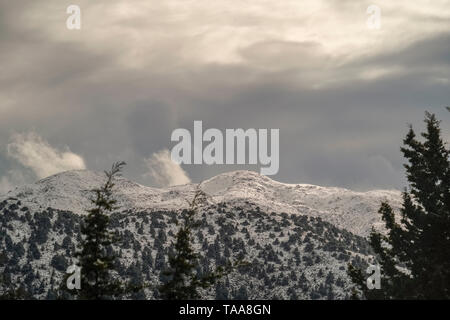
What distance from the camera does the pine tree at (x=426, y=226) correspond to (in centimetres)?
3844

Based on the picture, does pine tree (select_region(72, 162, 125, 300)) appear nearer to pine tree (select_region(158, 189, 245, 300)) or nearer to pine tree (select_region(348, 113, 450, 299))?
pine tree (select_region(158, 189, 245, 300))

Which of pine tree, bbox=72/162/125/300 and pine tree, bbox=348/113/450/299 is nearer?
pine tree, bbox=72/162/125/300

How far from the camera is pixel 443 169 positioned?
1592 inches

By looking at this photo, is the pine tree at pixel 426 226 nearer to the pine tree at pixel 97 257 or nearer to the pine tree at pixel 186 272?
the pine tree at pixel 186 272

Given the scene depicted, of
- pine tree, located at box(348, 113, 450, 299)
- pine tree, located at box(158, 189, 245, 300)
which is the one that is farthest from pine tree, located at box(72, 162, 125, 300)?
pine tree, located at box(348, 113, 450, 299)

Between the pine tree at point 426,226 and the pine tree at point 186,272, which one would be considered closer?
the pine tree at point 186,272

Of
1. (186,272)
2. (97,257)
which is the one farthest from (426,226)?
(97,257)

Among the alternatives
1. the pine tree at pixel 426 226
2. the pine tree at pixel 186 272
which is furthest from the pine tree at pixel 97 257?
the pine tree at pixel 426 226

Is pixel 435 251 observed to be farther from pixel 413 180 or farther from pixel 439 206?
pixel 413 180

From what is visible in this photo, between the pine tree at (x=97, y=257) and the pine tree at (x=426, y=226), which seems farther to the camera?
the pine tree at (x=426, y=226)

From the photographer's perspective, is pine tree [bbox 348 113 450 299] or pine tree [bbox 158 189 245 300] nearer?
pine tree [bbox 158 189 245 300]

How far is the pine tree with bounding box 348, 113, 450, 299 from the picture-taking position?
3844 centimetres
